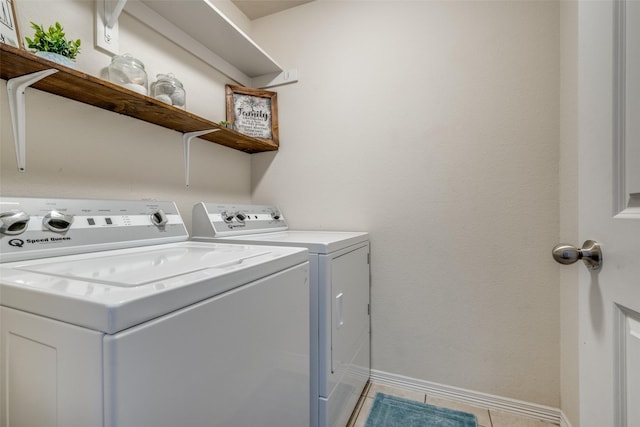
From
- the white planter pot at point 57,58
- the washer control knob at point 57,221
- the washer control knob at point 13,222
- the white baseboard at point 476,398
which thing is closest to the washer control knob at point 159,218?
the washer control knob at point 57,221

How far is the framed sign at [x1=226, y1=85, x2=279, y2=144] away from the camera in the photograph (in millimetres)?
1847

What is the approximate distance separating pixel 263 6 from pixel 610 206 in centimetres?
219

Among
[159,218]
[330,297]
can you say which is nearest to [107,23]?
[159,218]

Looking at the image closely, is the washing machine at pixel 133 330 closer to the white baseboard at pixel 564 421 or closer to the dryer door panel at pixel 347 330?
the dryer door panel at pixel 347 330

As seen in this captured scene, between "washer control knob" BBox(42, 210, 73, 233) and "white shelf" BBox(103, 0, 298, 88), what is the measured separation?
0.84m

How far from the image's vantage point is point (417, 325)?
163 centimetres

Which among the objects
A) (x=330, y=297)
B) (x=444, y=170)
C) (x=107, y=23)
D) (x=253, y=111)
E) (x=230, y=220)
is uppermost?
(x=107, y=23)

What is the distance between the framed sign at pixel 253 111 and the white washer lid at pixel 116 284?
1236 millimetres

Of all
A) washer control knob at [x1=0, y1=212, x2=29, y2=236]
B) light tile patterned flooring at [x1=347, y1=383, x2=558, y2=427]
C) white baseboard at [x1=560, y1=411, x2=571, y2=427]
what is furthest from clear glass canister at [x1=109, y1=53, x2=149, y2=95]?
white baseboard at [x1=560, y1=411, x2=571, y2=427]

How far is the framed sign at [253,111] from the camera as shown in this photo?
1847mm

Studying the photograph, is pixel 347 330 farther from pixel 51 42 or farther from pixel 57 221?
pixel 51 42

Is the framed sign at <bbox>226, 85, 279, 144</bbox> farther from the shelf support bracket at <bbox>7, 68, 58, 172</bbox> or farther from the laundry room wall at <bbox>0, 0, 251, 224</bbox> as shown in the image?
the shelf support bracket at <bbox>7, 68, 58, 172</bbox>

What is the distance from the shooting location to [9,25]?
2.76 feet

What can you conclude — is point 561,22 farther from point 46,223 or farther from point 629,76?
point 46,223
